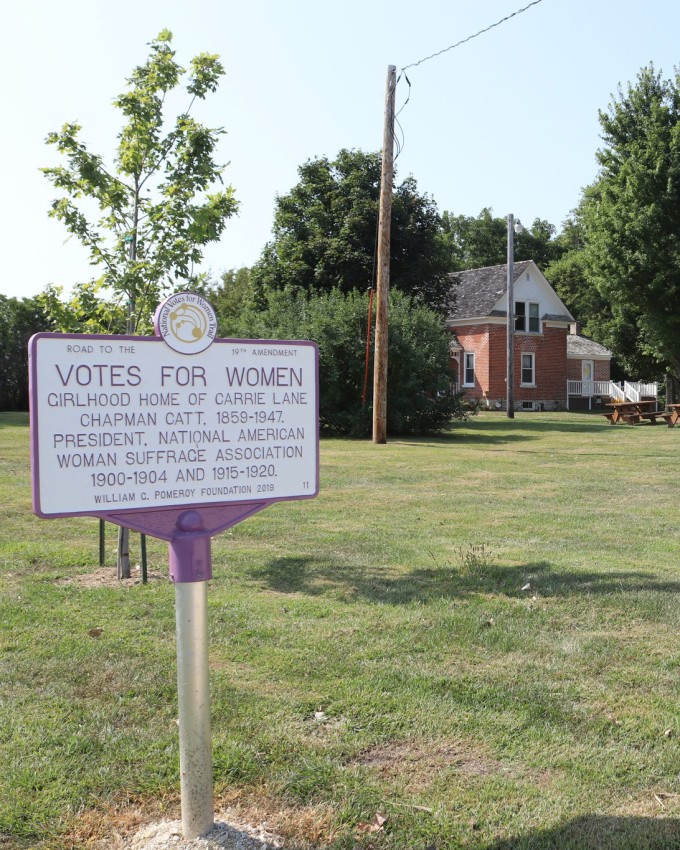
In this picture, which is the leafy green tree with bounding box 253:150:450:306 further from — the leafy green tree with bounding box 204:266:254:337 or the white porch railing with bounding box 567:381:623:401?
the white porch railing with bounding box 567:381:623:401

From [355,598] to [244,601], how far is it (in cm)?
79

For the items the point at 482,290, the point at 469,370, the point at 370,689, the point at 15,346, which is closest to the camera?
the point at 370,689

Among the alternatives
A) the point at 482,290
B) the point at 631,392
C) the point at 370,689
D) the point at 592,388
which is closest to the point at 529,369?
the point at 482,290

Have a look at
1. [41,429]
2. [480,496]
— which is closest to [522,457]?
[480,496]

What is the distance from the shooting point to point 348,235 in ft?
106

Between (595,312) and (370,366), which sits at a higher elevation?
(595,312)

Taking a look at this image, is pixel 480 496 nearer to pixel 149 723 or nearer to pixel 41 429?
pixel 149 723

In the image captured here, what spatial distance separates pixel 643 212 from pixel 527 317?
662 inches

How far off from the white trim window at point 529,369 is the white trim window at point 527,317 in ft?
4.20

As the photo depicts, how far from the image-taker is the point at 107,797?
342 cm

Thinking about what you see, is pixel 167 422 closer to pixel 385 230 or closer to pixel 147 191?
pixel 147 191

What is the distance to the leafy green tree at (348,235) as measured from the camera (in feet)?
→ 106

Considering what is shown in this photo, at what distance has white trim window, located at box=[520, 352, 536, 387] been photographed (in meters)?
47.5

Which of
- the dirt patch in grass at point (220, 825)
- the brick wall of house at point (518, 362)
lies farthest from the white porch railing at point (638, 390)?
the dirt patch in grass at point (220, 825)
